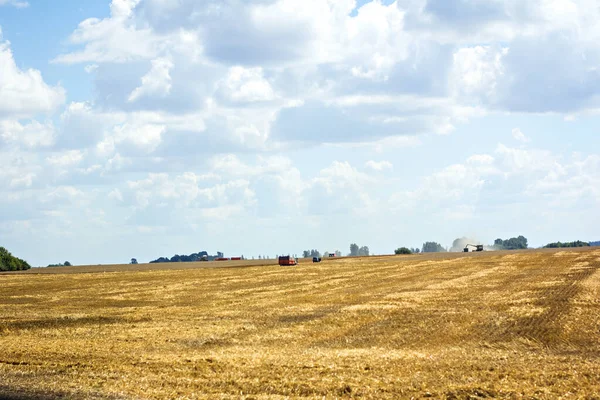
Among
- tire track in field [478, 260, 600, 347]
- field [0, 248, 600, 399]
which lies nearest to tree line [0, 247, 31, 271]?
field [0, 248, 600, 399]

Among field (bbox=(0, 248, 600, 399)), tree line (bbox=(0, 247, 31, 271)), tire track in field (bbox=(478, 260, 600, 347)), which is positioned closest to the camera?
field (bbox=(0, 248, 600, 399))

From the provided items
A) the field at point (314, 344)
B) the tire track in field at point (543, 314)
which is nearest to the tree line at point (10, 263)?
the field at point (314, 344)

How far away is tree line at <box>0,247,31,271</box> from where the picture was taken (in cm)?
12685

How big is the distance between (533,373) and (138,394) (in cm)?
983

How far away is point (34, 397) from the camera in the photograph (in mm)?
17953

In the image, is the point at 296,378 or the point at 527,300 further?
the point at 527,300

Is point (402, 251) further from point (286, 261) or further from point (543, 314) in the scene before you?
point (543, 314)

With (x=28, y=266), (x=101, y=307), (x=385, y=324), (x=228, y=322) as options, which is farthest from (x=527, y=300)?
(x=28, y=266)

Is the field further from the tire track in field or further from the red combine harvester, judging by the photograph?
the red combine harvester

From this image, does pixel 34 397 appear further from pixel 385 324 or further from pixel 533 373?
pixel 385 324

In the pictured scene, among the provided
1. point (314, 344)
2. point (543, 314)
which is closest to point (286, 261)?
point (543, 314)

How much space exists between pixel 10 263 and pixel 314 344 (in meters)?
112

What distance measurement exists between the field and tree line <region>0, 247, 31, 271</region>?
3195 inches

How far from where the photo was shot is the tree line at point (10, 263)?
416ft
